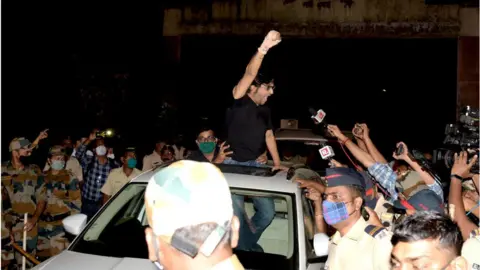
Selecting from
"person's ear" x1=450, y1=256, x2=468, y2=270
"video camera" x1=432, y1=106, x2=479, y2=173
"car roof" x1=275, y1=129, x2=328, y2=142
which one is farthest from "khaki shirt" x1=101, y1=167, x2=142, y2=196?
→ "person's ear" x1=450, y1=256, x2=468, y2=270

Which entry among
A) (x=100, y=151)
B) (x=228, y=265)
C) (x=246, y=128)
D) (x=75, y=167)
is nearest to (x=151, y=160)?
(x=75, y=167)

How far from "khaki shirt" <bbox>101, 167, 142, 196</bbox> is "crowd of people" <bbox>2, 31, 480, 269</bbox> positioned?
0.02m

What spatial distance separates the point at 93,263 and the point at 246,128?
2.31 m

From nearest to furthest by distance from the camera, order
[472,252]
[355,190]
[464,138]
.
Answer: [472,252] → [355,190] → [464,138]

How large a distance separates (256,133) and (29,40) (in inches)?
439

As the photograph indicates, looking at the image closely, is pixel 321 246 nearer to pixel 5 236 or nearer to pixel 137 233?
pixel 137 233

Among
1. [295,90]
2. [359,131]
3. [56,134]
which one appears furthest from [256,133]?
[295,90]

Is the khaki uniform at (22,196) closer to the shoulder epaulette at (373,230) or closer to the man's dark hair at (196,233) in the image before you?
the shoulder epaulette at (373,230)

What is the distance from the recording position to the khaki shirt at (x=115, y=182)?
29.3 feet

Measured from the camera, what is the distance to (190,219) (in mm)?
1978

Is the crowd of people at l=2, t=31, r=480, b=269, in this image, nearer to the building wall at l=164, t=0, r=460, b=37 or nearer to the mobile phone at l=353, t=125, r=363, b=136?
the mobile phone at l=353, t=125, r=363, b=136

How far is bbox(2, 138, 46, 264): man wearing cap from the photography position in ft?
27.3

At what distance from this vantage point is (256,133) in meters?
6.31

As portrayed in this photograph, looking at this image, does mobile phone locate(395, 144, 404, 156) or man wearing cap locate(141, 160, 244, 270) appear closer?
man wearing cap locate(141, 160, 244, 270)
